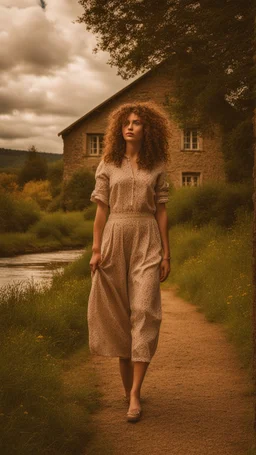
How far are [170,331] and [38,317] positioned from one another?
168cm

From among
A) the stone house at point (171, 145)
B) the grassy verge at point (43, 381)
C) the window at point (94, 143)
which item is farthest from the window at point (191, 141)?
the grassy verge at point (43, 381)

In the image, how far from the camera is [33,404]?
3.53 meters

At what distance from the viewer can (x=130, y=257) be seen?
157 inches

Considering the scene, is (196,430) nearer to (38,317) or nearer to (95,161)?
(38,317)

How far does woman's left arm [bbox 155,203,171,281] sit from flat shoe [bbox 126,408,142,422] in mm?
895

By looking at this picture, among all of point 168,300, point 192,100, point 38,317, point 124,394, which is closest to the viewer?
point 124,394

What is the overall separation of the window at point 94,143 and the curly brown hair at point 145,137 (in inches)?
1064

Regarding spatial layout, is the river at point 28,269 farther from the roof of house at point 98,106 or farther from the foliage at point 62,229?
the roof of house at point 98,106

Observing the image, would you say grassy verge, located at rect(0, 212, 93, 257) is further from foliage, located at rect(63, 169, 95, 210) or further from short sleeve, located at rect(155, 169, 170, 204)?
short sleeve, located at rect(155, 169, 170, 204)

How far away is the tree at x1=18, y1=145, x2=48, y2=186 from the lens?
231 ft

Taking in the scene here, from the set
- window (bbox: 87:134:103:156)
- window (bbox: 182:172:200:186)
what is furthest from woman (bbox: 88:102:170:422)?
window (bbox: 87:134:103:156)

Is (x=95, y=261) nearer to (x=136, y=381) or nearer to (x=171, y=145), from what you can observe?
(x=136, y=381)

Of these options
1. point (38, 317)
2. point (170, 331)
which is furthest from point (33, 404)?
point (170, 331)

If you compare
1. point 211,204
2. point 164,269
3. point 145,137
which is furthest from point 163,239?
point 211,204
